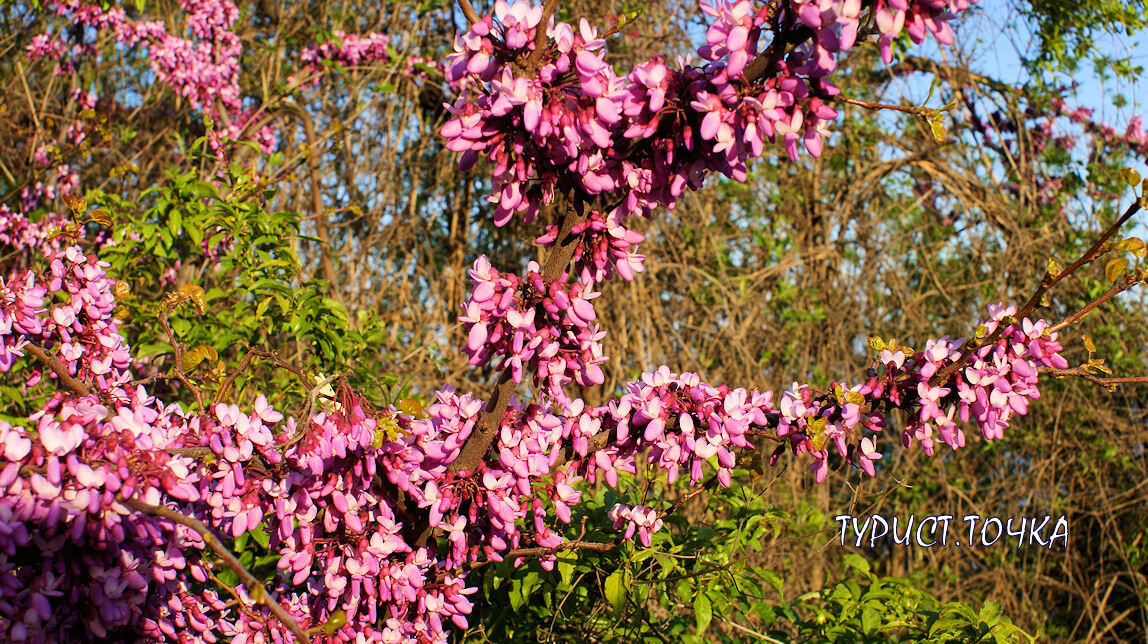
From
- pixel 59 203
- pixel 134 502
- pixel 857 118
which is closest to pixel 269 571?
pixel 134 502

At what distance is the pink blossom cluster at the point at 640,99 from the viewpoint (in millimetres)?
1312

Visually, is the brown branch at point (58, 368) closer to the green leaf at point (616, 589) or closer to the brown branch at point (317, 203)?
the green leaf at point (616, 589)

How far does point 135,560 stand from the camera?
1513 mm

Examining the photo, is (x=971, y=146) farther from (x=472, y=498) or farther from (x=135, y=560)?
(x=135, y=560)

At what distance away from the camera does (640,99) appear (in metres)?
1.42

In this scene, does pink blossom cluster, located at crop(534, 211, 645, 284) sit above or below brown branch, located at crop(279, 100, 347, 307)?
below

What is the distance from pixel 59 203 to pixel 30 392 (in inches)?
88.1

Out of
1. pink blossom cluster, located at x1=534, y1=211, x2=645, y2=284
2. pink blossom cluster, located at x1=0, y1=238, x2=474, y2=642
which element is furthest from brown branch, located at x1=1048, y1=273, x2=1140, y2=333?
pink blossom cluster, located at x1=0, y1=238, x2=474, y2=642

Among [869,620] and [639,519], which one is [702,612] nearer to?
[639,519]

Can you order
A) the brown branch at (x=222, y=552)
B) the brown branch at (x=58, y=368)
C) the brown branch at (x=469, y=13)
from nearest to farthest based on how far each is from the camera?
the brown branch at (x=222, y=552), the brown branch at (x=469, y=13), the brown branch at (x=58, y=368)

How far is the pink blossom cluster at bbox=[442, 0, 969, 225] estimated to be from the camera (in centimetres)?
131

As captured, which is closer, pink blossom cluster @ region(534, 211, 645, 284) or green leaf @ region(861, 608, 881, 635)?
pink blossom cluster @ region(534, 211, 645, 284)

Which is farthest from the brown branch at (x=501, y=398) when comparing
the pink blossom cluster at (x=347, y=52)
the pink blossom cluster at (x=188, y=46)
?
the pink blossom cluster at (x=347, y=52)

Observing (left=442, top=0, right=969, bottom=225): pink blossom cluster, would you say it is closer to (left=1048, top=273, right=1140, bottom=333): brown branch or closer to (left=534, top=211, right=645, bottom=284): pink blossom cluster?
(left=534, top=211, right=645, bottom=284): pink blossom cluster
